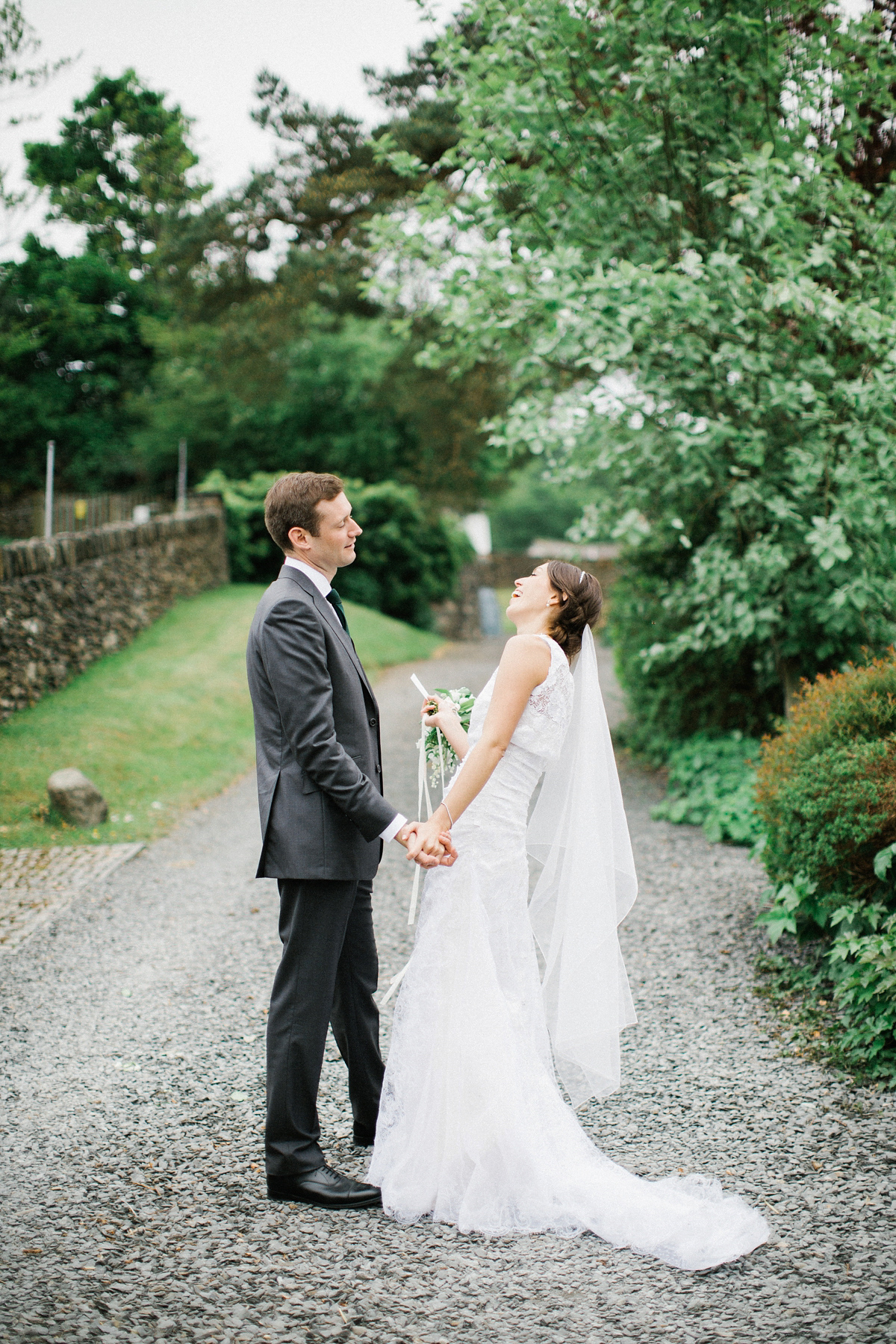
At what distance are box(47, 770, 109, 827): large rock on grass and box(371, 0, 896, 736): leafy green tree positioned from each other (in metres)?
4.30

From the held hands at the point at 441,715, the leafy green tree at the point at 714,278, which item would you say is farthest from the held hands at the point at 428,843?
the leafy green tree at the point at 714,278

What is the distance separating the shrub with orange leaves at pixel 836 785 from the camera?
455 cm

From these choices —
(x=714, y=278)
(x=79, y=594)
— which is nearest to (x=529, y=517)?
(x=79, y=594)

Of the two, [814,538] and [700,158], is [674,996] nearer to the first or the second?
[814,538]

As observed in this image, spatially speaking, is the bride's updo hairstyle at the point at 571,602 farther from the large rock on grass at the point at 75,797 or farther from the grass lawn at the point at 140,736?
the large rock on grass at the point at 75,797

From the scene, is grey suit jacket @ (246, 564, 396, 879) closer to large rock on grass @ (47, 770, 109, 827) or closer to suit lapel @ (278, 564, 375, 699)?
suit lapel @ (278, 564, 375, 699)

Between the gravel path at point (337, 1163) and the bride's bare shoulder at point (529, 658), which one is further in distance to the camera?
the bride's bare shoulder at point (529, 658)

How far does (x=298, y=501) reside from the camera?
320 centimetres

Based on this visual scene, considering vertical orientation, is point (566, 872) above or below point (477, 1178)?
above

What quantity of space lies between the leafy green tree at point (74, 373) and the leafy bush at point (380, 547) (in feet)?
15.0

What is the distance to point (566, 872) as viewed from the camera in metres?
3.58

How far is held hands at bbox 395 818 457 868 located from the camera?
313 cm

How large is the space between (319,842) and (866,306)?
16.4 feet

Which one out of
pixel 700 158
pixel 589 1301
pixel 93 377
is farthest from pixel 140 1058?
pixel 93 377
